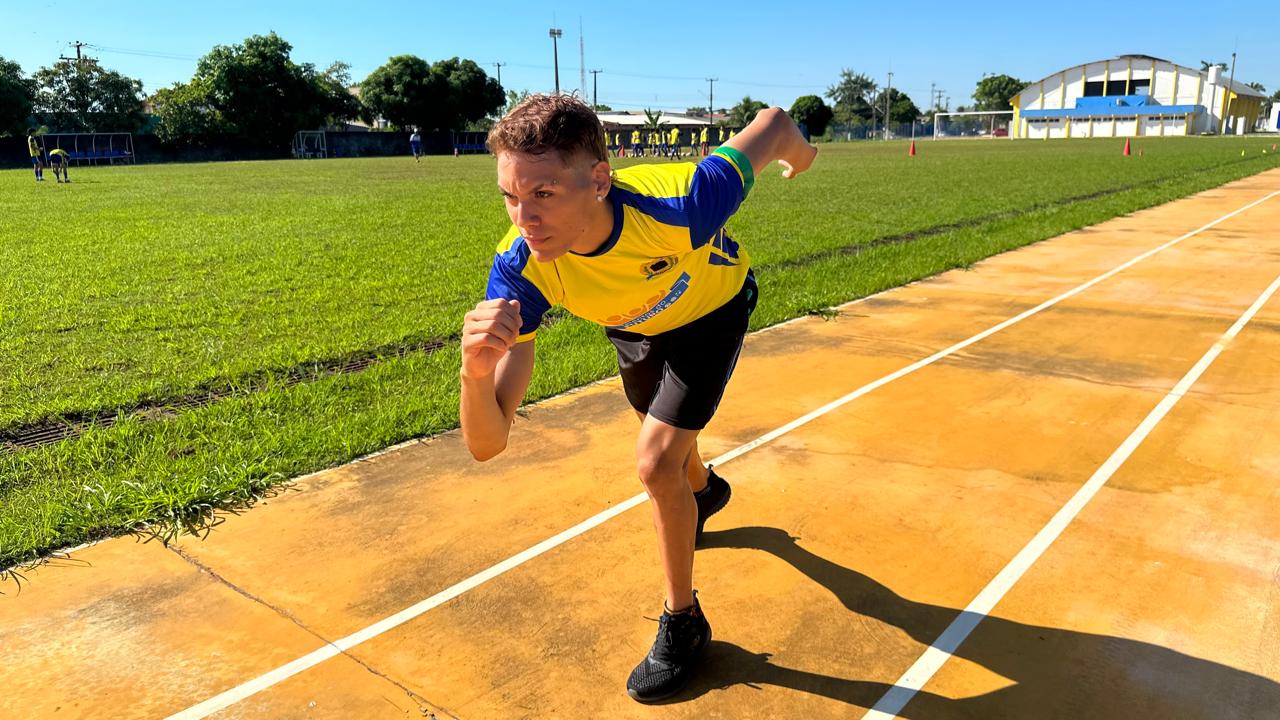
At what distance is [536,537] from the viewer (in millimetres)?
4121

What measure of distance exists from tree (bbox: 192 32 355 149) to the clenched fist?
237 feet

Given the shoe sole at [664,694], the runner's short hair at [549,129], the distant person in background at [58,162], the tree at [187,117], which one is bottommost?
the shoe sole at [664,694]

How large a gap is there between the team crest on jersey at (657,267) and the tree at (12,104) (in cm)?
7067

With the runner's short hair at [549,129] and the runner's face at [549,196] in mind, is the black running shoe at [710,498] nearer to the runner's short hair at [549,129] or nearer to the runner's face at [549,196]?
the runner's face at [549,196]

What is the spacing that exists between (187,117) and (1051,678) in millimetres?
71650

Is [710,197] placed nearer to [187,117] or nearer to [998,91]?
[187,117]

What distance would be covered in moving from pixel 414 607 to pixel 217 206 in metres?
19.6

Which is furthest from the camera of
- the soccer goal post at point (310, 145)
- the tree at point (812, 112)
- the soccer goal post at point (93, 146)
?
the tree at point (812, 112)

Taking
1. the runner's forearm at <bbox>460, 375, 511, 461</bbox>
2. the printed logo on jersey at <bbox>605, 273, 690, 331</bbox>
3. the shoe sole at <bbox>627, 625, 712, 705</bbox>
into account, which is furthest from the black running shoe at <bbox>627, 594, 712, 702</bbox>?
the printed logo on jersey at <bbox>605, 273, 690, 331</bbox>

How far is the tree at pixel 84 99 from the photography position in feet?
215

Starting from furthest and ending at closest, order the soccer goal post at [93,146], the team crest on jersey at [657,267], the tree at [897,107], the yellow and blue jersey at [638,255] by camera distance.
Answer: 1. the tree at [897,107]
2. the soccer goal post at [93,146]
3. the team crest on jersey at [657,267]
4. the yellow and blue jersey at [638,255]

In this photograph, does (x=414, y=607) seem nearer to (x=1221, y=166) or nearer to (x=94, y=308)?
(x=94, y=308)

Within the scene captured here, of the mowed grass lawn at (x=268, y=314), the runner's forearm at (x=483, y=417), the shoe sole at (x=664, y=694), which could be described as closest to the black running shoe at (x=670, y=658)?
the shoe sole at (x=664, y=694)

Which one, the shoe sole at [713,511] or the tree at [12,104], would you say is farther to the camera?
the tree at [12,104]
